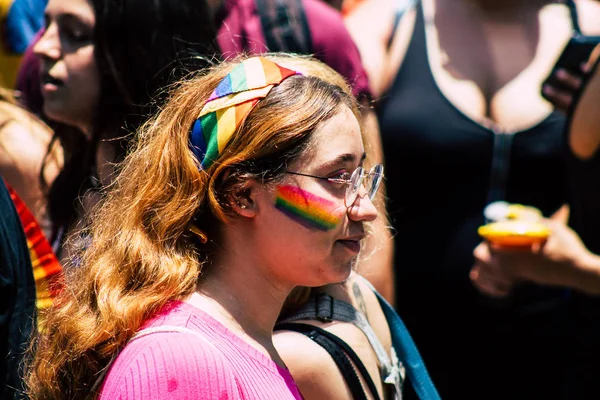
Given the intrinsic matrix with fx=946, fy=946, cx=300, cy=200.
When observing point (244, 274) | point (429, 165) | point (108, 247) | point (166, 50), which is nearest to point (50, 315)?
point (108, 247)

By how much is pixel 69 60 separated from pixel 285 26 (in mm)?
681

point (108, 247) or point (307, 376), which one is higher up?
point (108, 247)

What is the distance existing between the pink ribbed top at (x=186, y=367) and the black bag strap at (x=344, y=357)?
7.1 inches

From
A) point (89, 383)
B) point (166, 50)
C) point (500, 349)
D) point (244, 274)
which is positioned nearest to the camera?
point (89, 383)

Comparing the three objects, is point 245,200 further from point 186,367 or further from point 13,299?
point 13,299

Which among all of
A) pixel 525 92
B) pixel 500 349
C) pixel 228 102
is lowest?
pixel 500 349

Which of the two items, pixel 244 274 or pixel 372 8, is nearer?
pixel 244 274

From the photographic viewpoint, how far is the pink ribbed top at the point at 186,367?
1.62m

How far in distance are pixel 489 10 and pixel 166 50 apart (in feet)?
4.31

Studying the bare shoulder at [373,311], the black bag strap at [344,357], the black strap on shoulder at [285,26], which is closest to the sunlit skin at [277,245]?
the black bag strap at [344,357]

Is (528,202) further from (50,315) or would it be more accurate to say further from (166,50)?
(50,315)

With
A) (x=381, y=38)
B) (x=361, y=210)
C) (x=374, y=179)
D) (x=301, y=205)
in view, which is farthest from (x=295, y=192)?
(x=381, y=38)

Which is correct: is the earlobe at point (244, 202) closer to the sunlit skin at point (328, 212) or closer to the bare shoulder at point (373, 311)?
the sunlit skin at point (328, 212)

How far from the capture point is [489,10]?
3479 millimetres
